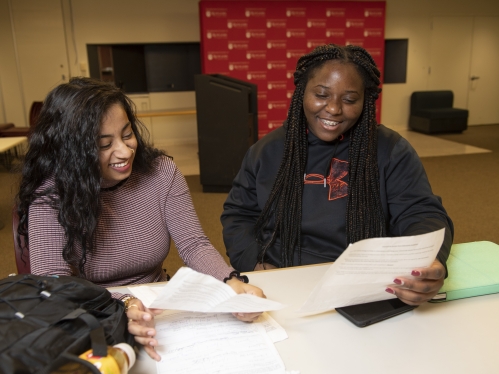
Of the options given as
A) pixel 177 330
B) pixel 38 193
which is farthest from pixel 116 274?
pixel 177 330

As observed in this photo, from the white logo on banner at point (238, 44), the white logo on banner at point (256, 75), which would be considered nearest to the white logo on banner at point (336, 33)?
the white logo on banner at point (256, 75)

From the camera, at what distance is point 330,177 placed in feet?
4.83

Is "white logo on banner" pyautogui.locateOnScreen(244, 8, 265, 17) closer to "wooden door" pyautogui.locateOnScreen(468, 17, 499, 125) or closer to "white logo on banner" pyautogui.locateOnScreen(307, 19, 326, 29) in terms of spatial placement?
"white logo on banner" pyautogui.locateOnScreen(307, 19, 326, 29)

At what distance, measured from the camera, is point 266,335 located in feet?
3.11

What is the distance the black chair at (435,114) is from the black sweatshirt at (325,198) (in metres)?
7.52

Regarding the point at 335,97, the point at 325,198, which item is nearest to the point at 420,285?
the point at 325,198

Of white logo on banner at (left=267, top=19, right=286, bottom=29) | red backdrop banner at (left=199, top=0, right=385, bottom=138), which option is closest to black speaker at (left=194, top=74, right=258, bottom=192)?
red backdrop banner at (left=199, top=0, right=385, bottom=138)

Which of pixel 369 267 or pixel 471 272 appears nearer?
pixel 369 267

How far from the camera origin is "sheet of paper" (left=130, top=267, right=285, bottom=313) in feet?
2.59

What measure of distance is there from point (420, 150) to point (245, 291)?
20.9ft

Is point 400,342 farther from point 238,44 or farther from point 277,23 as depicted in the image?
point 277,23

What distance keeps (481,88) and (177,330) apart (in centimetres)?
1001

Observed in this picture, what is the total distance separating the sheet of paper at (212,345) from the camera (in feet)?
2.77

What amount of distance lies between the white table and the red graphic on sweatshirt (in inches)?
18.0
